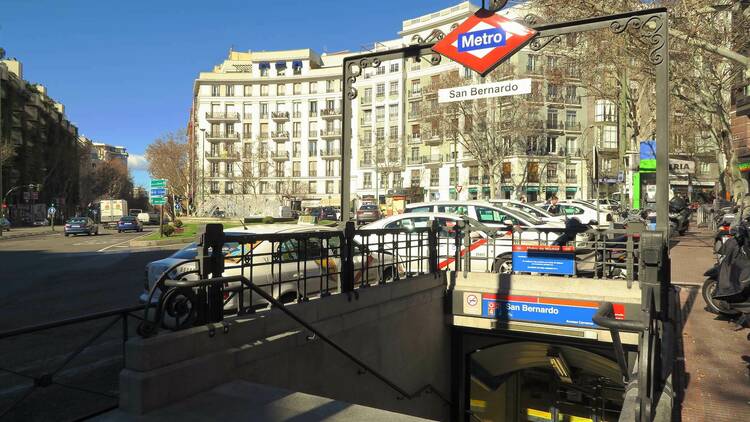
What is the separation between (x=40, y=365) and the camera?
5.98m

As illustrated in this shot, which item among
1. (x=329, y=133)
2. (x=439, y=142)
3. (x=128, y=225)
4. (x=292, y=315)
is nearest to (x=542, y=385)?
(x=292, y=315)

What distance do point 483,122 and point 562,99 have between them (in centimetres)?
1903

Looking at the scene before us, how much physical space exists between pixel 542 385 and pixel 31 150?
75586mm

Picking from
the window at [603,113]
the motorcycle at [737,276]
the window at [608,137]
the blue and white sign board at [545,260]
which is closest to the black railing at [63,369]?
the blue and white sign board at [545,260]

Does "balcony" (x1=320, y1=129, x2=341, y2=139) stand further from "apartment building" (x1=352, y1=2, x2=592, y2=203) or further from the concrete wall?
the concrete wall

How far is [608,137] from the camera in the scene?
60.0 m

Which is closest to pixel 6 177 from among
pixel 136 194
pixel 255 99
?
pixel 255 99

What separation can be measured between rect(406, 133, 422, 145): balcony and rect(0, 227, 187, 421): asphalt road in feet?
169

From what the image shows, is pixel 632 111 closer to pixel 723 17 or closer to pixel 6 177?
pixel 723 17

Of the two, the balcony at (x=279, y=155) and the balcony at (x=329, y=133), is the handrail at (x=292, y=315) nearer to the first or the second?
the balcony at (x=329, y=133)

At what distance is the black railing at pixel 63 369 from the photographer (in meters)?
3.69

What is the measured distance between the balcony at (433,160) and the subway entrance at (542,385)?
49.5 m

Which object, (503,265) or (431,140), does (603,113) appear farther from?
(503,265)

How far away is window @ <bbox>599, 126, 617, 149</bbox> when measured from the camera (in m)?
59.6
